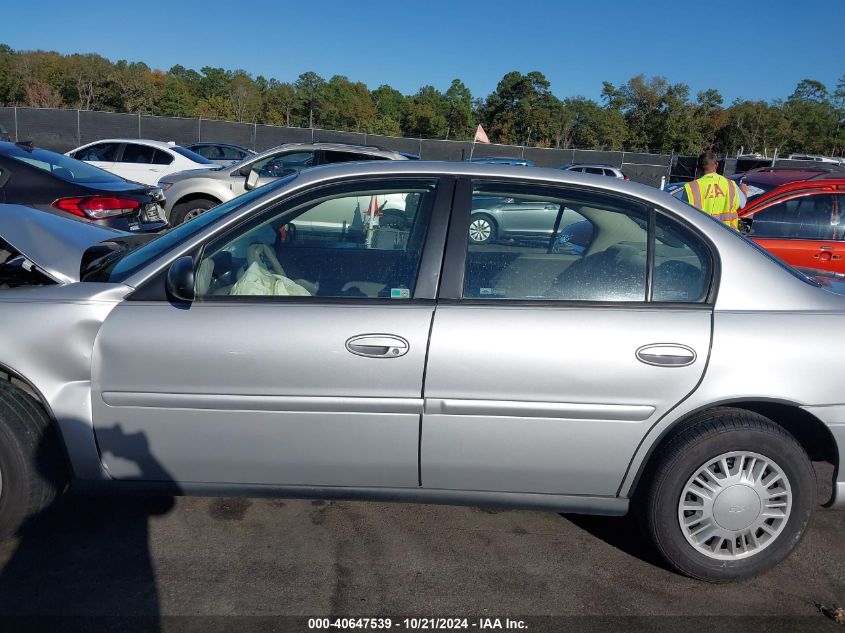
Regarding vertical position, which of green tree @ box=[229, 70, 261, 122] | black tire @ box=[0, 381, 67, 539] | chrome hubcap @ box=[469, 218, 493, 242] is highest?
green tree @ box=[229, 70, 261, 122]

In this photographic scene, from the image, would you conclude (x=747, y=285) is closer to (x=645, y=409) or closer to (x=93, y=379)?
(x=645, y=409)

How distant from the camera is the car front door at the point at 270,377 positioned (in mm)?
2811

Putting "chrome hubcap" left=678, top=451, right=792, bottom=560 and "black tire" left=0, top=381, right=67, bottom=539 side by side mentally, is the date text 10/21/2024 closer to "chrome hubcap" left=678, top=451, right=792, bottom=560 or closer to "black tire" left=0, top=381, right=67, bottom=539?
"chrome hubcap" left=678, top=451, right=792, bottom=560

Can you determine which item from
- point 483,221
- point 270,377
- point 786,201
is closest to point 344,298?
point 270,377

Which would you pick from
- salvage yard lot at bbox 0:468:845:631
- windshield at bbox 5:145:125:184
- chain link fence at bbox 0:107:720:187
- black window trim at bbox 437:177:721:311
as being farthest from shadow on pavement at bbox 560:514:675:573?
chain link fence at bbox 0:107:720:187

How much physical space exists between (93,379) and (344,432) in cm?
104

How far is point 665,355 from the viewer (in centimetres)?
280

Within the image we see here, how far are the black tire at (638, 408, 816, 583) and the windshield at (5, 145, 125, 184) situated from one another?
6.62m

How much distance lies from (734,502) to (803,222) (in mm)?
5270

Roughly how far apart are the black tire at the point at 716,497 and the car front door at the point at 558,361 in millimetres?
154

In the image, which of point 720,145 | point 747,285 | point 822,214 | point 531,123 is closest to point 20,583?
point 747,285

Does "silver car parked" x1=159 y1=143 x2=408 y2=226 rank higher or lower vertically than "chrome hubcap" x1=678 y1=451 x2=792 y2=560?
higher

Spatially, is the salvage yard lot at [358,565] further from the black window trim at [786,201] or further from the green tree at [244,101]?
the green tree at [244,101]

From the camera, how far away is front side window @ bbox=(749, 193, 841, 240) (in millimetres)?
7082
